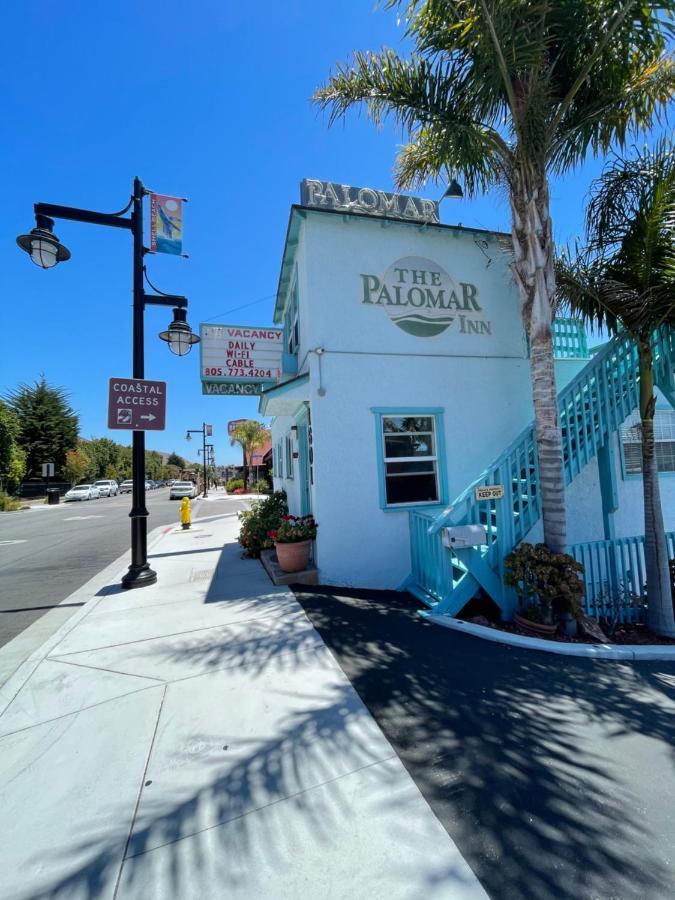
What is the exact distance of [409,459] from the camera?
6590mm

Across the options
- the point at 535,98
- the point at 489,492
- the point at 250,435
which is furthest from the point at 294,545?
the point at 250,435

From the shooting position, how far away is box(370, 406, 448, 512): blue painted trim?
20.6ft

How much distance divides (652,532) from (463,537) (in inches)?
109

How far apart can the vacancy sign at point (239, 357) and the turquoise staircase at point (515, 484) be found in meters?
4.05

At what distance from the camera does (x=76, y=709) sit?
3127 mm

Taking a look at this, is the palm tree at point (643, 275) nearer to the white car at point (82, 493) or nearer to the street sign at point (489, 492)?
the street sign at point (489, 492)

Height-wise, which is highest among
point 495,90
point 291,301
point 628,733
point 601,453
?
point 495,90

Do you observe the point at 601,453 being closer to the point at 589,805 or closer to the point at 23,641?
the point at 589,805

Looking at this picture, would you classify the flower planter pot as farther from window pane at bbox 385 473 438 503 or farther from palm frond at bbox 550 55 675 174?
palm frond at bbox 550 55 675 174

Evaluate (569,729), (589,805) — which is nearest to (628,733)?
(569,729)

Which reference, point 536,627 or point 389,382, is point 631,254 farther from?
point 536,627

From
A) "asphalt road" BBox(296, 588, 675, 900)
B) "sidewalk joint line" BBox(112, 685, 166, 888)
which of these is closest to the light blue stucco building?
"asphalt road" BBox(296, 588, 675, 900)

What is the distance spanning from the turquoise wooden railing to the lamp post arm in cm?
897

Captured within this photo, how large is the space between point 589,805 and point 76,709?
12.5 ft
